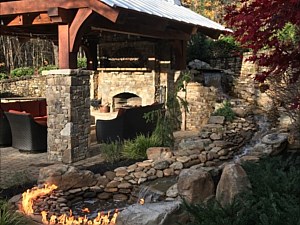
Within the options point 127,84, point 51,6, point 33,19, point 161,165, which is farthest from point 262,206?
point 127,84

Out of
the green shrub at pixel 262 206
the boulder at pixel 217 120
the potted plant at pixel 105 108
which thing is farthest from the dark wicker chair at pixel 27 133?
the green shrub at pixel 262 206

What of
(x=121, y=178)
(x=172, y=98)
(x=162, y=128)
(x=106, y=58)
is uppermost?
(x=106, y=58)

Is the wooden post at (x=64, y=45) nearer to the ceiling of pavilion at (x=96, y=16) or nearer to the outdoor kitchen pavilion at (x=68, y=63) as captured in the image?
the outdoor kitchen pavilion at (x=68, y=63)

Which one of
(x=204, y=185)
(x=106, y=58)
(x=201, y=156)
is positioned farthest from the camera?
(x=106, y=58)

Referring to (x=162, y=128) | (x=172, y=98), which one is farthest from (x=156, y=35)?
(x=162, y=128)

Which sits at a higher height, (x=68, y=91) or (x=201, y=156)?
(x=68, y=91)

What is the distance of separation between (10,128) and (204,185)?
211 inches

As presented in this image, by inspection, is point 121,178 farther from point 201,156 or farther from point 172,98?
point 172,98

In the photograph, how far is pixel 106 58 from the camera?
12695 millimetres

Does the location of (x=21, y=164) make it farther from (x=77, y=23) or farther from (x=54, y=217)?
(x=54, y=217)

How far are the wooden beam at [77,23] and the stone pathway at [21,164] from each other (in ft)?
6.92

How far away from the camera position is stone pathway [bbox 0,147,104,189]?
5855 mm

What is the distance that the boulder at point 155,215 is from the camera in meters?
3.45

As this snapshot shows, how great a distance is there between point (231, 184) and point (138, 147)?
3.12 meters
